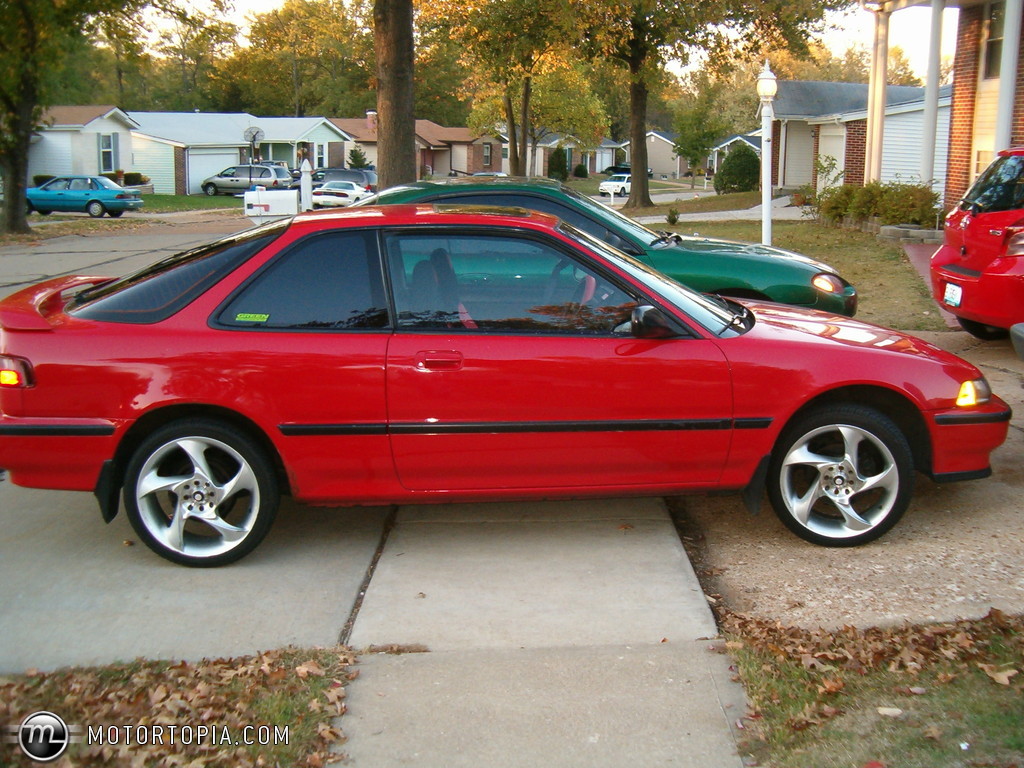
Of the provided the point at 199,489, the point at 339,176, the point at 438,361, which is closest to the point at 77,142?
the point at 339,176

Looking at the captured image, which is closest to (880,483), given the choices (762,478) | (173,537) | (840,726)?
(762,478)

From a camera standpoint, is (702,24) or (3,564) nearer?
(3,564)

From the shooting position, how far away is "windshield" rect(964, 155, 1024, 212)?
8164 mm

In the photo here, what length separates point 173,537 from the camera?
4.68 meters

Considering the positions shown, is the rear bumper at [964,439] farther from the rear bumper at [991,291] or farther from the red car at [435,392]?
the rear bumper at [991,291]

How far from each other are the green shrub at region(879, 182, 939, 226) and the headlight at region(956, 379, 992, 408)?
46.2ft

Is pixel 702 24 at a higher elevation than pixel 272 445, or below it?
higher

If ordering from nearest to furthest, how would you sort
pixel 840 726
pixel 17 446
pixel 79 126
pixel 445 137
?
pixel 840 726 < pixel 17 446 < pixel 79 126 < pixel 445 137

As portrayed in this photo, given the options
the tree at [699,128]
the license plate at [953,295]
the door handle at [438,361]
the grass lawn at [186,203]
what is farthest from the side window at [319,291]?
the tree at [699,128]

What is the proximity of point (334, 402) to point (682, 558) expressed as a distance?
1746 mm

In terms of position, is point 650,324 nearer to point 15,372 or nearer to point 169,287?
point 169,287

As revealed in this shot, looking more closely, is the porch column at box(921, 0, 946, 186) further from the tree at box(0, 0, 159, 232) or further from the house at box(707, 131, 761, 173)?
the house at box(707, 131, 761, 173)

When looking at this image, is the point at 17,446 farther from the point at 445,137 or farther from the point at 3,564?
the point at 445,137

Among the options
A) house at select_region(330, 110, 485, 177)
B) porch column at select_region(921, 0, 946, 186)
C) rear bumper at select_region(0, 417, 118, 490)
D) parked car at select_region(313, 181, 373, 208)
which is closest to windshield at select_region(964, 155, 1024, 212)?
rear bumper at select_region(0, 417, 118, 490)
